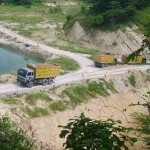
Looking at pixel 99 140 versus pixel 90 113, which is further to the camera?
pixel 90 113

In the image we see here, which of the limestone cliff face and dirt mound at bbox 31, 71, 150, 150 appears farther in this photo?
the limestone cliff face

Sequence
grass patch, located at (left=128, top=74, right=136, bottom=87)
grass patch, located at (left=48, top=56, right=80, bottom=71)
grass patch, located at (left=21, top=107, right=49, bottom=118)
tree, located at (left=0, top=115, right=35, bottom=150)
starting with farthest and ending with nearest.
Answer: grass patch, located at (left=48, top=56, right=80, bottom=71)
grass patch, located at (left=128, top=74, right=136, bottom=87)
grass patch, located at (left=21, top=107, right=49, bottom=118)
tree, located at (left=0, top=115, right=35, bottom=150)

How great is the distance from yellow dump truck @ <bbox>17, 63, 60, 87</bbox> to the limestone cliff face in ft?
73.1

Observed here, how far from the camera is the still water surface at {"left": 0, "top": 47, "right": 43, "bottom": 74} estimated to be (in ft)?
147

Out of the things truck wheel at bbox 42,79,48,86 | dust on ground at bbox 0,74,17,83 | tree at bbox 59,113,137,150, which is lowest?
tree at bbox 59,113,137,150

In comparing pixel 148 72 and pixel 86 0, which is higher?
pixel 86 0

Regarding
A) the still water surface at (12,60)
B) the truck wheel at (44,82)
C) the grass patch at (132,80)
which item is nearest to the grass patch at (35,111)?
the truck wheel at (44,82)

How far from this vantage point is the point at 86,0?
110688 millimetres

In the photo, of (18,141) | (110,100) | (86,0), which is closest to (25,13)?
(86,0)

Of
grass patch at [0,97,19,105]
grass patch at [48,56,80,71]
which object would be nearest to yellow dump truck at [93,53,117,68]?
grass patch at [48,56,80,71]

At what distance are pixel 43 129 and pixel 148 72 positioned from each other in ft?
68.3

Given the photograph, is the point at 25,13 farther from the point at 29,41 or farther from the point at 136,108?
the point at 136,108

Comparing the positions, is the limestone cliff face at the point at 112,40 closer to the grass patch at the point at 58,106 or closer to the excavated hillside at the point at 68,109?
the excavated hillside at the point at 68,109

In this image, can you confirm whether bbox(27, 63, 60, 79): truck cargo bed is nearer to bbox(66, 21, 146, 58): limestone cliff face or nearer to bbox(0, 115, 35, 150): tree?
bbox(66, 21, 146, 58): limestone cliff face
